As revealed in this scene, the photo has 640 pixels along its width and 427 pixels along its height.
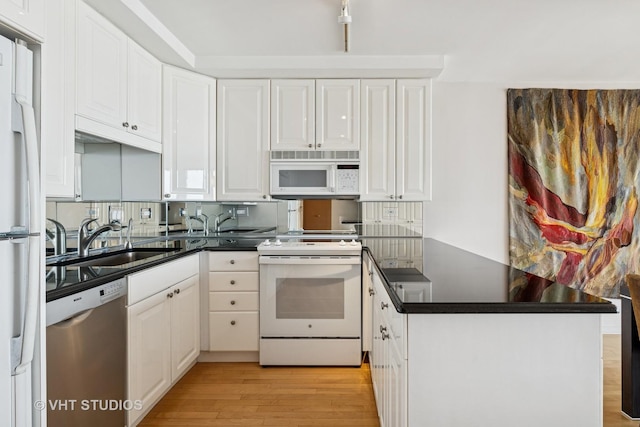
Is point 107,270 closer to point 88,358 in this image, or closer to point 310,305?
point 88,358

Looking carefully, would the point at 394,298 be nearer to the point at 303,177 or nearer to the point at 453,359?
the point at 453,359

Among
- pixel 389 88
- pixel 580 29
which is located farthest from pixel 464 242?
pixel 580 29

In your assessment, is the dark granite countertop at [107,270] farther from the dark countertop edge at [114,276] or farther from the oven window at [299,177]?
the oven window at [299,177]

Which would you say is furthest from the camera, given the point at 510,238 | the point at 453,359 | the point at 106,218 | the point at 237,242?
the point at 510,238

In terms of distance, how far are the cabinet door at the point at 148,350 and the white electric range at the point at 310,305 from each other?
0.73 meters

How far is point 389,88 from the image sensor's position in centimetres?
307

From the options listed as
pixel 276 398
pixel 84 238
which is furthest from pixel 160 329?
pixel 276 398

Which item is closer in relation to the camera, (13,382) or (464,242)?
(13,382)

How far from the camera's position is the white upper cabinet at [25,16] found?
104cm

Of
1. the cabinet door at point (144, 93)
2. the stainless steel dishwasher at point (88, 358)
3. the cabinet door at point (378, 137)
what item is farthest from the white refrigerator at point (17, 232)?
the cabinet door at point (378, 137)

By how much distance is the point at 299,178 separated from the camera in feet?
10.2

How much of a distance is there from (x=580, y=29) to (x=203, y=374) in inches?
137

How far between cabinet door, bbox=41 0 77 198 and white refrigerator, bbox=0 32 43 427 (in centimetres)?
59

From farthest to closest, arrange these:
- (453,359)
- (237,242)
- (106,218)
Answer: (237,242) < (106,218) < (453,359)
